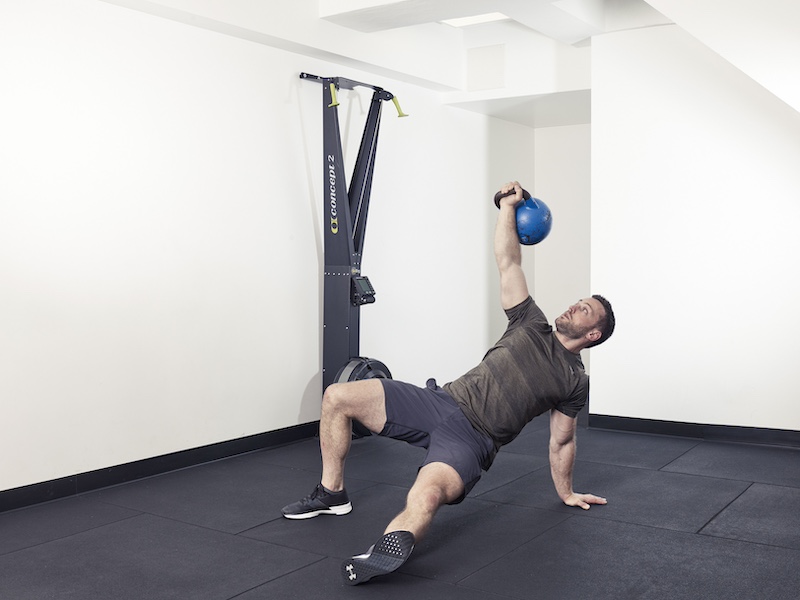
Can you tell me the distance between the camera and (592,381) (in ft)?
17.5

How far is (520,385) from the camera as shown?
317 centimetres

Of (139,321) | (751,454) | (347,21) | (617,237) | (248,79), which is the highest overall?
(347,21)

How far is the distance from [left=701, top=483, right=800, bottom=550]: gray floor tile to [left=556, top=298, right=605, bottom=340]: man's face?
887 millimetres

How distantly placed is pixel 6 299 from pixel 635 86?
369 centimetres

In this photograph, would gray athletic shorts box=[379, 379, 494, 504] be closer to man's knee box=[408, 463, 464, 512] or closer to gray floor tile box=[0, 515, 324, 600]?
man's knee box=[408, 463, 464, 512]

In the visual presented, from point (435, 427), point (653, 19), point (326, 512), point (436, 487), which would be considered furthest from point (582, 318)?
point (653, 19)

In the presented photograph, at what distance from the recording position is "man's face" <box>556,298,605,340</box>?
3.16 meters

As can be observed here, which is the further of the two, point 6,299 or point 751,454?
point 751,454

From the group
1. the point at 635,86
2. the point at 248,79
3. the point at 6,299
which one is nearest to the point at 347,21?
the point at 248,79

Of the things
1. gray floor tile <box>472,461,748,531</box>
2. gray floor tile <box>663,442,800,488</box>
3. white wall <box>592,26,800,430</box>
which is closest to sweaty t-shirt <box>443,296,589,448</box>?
gray floor tile <box>472,461,748,531</box>

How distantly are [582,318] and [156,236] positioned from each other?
2.09 m

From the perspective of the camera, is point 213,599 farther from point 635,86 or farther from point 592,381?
point 635,86

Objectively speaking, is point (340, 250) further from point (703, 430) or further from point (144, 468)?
point (703, 430)

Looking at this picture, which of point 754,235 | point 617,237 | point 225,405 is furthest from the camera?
point 617,237
